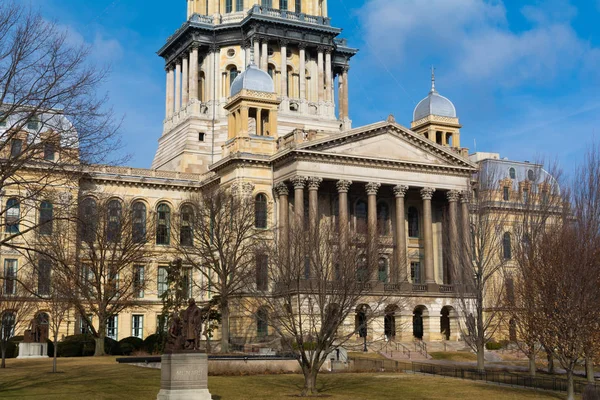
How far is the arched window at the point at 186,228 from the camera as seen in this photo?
7020 centimetres

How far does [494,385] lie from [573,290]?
9.60 m

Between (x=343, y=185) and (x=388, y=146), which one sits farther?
(x=388, y=146)

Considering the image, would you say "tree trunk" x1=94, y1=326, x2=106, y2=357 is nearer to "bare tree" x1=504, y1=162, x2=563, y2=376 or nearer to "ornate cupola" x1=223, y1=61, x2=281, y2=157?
"ornate cupola" x1=223, y1=61, x2=281, y2=157

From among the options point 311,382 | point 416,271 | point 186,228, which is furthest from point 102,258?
point 416,271

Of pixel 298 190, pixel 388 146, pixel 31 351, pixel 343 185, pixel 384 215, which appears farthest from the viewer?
pixel 384 215

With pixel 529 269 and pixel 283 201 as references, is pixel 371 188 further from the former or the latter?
pixel 529 269

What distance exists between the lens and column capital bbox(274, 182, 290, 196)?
7281 cm

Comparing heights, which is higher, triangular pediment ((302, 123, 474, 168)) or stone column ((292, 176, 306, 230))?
triangular pediment ((302, 123, 474, 168))

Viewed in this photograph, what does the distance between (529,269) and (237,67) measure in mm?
61306

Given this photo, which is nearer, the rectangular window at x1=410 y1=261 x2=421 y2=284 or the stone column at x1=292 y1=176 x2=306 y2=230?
the stone column at x1=292 y1=176 x2=306 y2=230

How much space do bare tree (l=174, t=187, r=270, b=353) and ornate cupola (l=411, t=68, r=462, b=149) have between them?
20839mm

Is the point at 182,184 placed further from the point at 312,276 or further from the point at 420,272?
the point at 312,276

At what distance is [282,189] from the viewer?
73.1 meters

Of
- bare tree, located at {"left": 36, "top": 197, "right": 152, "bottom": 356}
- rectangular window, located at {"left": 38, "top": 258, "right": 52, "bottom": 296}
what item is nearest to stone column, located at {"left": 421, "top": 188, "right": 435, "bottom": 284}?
bare tree, located at {"left": 36, "top": 197, "right": 152, "bottom": 356}
